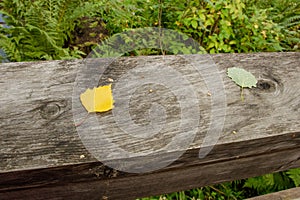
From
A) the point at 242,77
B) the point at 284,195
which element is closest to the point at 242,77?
the point at 242,77

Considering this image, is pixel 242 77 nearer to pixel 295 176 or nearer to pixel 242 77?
pixel 242 77

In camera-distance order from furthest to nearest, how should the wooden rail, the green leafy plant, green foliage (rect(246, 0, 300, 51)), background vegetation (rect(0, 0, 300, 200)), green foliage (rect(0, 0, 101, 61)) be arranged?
green foliage (rect(246, 0, 300, 51))
green foliage (rect(0, 0, 101, 61))
background vegetation (rect(0, 0, 300, 200))
the green leafy plant
the wooden rail

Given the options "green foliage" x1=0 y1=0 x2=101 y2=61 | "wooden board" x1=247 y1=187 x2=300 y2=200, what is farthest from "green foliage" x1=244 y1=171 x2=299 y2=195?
"green foliage" x1=0 y1=0 x2=101 y2=61

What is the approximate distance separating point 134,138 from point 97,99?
0.15 m

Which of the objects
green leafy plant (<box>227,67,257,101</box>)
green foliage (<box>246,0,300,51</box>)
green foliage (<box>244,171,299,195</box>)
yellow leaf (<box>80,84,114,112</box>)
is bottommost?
green foliage (<box>244,171,299,195</box>)

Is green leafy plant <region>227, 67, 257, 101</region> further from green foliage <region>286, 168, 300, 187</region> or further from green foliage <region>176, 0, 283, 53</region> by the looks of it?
green foliage <region>286, 168, 300, 187</region>

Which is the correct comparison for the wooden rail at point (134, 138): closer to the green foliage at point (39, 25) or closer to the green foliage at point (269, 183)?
the green foliage at point (269, 183)

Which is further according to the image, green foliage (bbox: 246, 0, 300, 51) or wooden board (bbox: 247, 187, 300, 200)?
green foliage (bbox: 246, 0, 300, 51)

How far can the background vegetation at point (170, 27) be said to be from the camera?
7.40 ft

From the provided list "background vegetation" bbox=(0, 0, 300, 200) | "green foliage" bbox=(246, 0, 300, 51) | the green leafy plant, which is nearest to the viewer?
the green leafy plant

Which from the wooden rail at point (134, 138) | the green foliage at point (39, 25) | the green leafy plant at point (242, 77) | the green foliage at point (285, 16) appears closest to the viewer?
the wooden rail at point (134, 138)

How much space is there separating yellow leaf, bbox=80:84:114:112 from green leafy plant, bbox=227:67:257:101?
0.40 m

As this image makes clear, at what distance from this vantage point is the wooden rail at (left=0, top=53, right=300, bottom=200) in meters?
0.70

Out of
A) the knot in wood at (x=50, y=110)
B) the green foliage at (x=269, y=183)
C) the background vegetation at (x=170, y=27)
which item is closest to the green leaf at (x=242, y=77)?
the knot in wood at (x=50, y=110)
